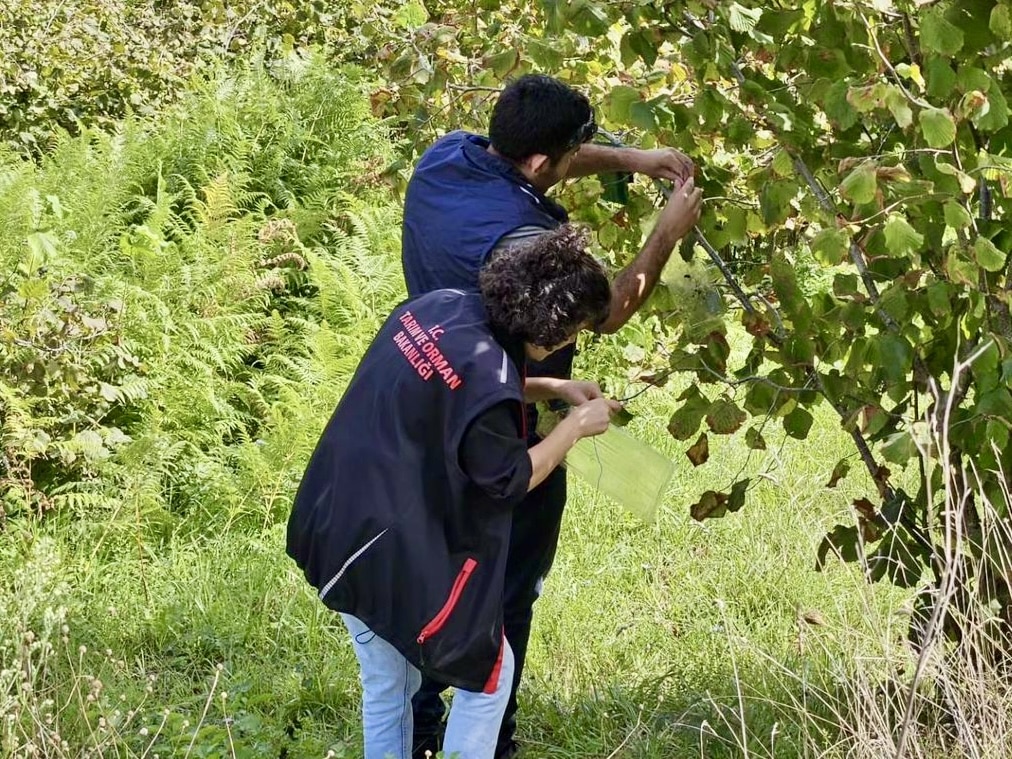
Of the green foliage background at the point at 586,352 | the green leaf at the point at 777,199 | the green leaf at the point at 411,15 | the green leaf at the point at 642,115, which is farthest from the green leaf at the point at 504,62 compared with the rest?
the green leaf at the point at 411,15

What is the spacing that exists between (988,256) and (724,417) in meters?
0.97

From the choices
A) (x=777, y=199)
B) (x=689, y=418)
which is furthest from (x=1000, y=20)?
(x=689, y=418)

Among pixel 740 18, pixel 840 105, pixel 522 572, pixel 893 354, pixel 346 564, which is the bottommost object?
pixel 522 572

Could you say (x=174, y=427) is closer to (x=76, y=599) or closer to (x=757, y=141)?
(x=76, y=599)

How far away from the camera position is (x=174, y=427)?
255 inches

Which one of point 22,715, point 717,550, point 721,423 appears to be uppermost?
point 721,423

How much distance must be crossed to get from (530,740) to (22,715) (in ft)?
5.26

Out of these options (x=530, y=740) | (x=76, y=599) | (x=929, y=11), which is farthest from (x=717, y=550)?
(x=929, y=11)

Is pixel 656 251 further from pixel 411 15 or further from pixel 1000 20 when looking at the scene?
pixel 411 15

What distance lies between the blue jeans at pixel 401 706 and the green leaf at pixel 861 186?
1.40 m

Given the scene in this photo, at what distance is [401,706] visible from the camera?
3.49 metres

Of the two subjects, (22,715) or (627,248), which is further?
(627,248)

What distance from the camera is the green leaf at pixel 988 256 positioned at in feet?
9.80

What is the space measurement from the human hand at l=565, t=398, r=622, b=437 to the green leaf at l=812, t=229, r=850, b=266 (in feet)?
2.14
